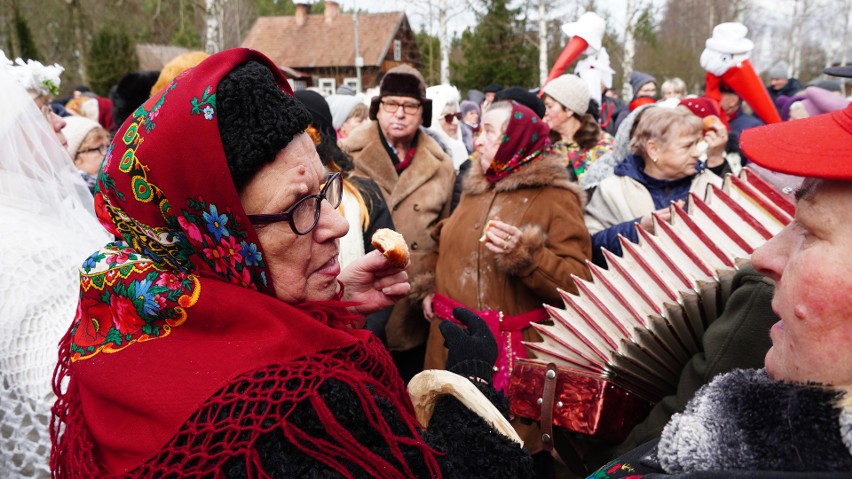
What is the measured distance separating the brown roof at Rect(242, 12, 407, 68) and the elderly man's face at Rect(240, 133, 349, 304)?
1483 inches

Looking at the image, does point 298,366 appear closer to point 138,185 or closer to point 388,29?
point 138,185

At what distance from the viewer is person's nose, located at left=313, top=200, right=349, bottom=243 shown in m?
1.64

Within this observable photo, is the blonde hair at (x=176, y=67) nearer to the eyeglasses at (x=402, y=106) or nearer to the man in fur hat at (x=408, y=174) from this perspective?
the man in fur hat at (x=408, y=174)

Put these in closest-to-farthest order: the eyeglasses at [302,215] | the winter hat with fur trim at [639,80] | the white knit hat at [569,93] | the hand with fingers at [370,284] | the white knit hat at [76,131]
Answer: the eyeglasses at [302,215] → the hand with fingers at [370,284] → the white knit hat at [76,131] → the white knit hat at [569,93] → the winter hat with fur trim at [639,80]

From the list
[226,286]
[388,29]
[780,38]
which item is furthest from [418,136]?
[780,38]

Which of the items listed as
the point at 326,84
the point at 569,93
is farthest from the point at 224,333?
the point at 326,84

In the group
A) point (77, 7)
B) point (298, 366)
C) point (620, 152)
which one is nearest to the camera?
point (298, 366)

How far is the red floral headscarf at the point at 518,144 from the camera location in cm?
324

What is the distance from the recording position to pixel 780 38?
47938mm

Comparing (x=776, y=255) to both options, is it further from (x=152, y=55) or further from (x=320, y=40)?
(x=320, y=40)

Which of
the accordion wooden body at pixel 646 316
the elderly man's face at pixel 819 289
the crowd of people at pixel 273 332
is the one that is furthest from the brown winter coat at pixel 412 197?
the elderly man's face at pixel 819 289

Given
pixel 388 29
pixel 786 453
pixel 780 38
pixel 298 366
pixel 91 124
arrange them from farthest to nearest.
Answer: pixel 780 38 → pixel 388 29 → pixel 91 124 → pixel 298 366 → pixel 786 453

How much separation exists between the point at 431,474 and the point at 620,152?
338 centimetres

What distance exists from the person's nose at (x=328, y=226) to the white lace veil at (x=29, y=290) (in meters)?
0.98
